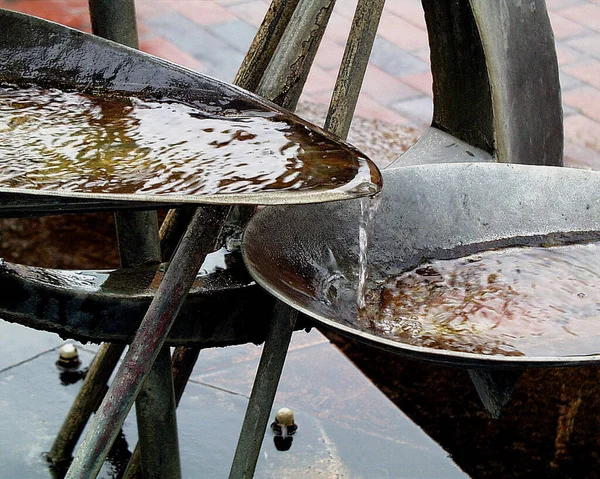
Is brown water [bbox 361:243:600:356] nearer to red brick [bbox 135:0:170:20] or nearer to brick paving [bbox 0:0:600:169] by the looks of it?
brick paving [bbox 0:0:600:169]

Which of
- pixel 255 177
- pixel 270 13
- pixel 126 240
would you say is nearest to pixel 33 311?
pixel 126 240

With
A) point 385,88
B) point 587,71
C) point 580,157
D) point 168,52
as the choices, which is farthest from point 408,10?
point 580,157

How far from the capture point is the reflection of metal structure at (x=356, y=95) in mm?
1558

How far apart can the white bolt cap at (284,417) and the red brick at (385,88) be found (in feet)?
6.44

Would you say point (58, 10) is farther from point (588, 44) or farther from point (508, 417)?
point (508, 417)

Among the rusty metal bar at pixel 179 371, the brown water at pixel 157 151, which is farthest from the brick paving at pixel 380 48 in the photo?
the brown water at pixel 157 151

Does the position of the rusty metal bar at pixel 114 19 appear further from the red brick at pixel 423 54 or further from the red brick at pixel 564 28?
the red brick at pixel 564 28

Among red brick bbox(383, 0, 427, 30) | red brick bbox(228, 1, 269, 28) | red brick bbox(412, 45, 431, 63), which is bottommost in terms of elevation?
red brick bbox(228, 1, 269, 28)

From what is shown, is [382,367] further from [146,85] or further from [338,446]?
[146,85]

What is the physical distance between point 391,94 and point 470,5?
85.8 inches

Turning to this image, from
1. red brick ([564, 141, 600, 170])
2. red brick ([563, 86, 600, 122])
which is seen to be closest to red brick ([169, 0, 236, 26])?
red brick ([563, 86, 600, 122])

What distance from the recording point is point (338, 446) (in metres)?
2.25

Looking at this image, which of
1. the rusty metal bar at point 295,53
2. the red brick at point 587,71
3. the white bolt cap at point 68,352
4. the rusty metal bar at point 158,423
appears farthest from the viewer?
the red brick at point 587,71

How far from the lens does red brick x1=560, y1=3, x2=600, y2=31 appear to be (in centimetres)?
452
